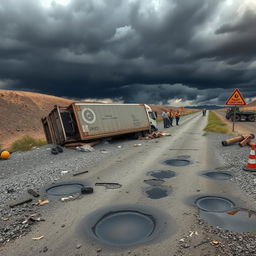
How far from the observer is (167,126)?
1084 inches

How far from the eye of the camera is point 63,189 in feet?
20.9

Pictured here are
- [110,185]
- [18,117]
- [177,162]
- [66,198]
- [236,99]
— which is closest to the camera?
[66,198]

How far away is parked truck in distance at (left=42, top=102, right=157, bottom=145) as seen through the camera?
555 inches

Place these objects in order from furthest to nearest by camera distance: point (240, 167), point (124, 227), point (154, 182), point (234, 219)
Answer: point (240, 167) < point (154, 182) < point (234, 219) < point (124, 227)

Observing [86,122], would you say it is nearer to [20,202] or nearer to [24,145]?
[24,145]

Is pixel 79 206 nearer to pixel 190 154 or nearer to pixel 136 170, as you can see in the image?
pixel 136 170

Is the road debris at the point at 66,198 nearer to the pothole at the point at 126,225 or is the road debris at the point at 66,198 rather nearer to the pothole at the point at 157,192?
the pothole at the point at 126,225

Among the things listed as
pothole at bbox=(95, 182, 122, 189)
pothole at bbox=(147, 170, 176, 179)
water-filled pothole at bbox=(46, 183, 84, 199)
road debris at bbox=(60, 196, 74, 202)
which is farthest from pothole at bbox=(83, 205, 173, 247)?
pothole at bbox=(147, 170, 176, 179)

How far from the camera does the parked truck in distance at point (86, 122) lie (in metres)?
14.1

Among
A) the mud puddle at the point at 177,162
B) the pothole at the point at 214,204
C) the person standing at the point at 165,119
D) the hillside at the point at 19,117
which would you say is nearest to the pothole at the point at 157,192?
the pothole at the point at 214,204

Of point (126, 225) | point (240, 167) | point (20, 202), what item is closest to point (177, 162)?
point (240, 167)

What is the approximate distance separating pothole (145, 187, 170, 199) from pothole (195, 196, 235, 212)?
0.88 meters

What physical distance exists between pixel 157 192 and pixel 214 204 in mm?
1474

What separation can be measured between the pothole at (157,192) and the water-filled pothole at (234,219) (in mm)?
1249
